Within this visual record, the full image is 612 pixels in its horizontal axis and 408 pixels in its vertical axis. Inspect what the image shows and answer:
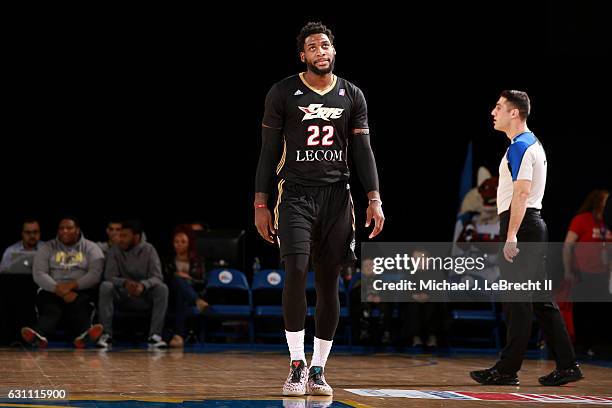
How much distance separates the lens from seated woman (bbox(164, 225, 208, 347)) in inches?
388

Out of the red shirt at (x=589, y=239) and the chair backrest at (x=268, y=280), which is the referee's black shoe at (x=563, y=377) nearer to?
the red shirt at (x=589, y=239)

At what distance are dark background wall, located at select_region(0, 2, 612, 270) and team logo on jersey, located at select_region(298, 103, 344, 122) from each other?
707 centimetres

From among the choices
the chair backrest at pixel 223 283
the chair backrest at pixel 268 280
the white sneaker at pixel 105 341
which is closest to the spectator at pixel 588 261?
the chair backrest at pixel 268 280

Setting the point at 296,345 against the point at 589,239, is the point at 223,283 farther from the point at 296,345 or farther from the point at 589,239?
the point at 296,345

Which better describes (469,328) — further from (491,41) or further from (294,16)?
(294,16)

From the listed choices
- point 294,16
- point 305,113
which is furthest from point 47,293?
point 305,113

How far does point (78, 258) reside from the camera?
948 centimetres

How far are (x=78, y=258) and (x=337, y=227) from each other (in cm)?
545

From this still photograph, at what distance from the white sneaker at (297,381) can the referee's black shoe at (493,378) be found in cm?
138

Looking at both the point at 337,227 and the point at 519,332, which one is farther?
the point at 519,332

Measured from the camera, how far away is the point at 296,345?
449cm

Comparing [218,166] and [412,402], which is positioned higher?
[218,166]

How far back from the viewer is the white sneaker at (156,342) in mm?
9156

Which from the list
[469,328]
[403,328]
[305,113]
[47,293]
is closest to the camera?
[305,113]
